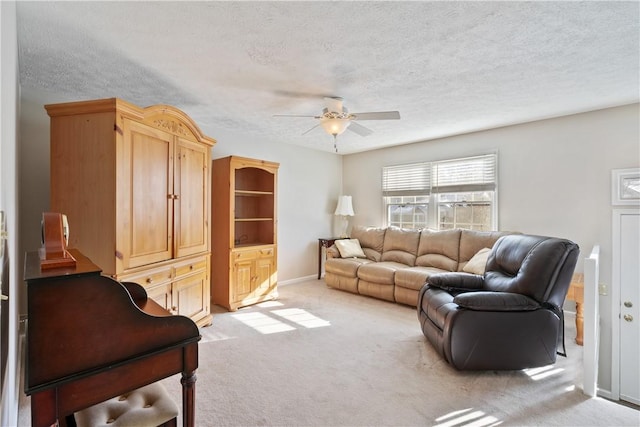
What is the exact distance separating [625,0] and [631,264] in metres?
2.84

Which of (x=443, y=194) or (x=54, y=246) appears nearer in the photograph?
(x=54, y=246)

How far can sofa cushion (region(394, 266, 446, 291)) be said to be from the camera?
3.99m

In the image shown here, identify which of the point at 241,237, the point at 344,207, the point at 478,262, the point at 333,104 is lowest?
the point at 478,262

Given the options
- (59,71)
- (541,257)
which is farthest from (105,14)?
(541,257)

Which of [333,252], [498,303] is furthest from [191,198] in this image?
[498,303]

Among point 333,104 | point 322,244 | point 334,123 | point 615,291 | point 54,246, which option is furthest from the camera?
point 322,244

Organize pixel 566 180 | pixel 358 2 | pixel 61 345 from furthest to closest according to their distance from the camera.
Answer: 1. pixel 566 180
2. pixel 358 2
3. pixel 61 345

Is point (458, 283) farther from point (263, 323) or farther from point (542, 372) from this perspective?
point (263, 323)

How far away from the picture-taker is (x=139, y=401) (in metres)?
1.40

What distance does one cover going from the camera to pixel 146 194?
2.64 m

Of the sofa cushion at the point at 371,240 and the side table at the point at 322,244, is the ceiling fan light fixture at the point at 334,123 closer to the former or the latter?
the sofa cushion at the point at 371,240

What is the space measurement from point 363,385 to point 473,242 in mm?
2777

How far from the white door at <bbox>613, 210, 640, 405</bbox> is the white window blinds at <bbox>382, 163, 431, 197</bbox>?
2474 mm

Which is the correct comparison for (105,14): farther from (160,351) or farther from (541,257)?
(541,257)
